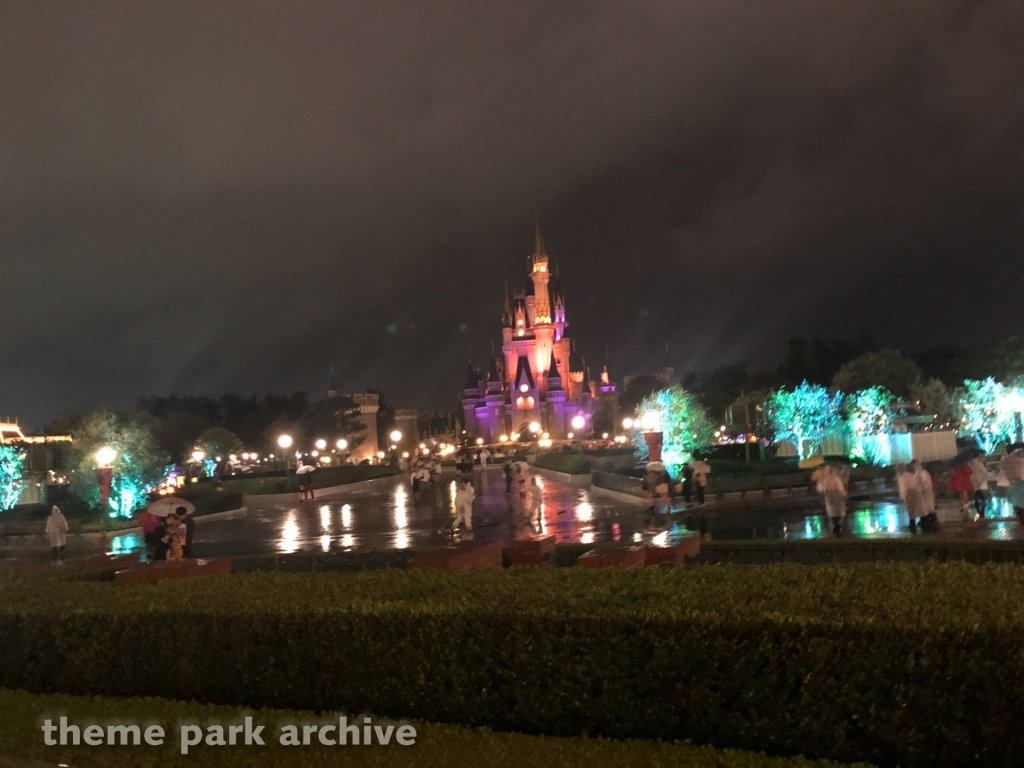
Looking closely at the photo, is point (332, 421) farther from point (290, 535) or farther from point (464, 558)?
point (464, 558)

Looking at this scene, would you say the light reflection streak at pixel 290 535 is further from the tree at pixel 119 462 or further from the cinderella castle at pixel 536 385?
the cinderella castle at pixel 536 385

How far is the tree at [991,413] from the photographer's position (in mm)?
38844

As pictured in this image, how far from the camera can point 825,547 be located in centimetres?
1073

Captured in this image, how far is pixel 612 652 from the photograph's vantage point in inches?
186

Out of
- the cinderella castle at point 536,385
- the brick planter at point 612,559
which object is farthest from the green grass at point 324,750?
the cinderella castle at point 536,385

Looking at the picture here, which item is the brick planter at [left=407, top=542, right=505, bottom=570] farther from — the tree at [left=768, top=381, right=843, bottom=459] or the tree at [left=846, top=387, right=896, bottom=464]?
the tree at [left=768, top=381, right=843, bottom=459]

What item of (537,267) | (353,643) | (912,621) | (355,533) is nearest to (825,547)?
(912,621)

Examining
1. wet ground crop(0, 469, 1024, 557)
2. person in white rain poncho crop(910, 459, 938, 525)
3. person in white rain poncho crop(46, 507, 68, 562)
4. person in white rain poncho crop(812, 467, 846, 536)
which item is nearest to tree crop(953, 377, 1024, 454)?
wet ground crop(0, 469, 1024, 557)

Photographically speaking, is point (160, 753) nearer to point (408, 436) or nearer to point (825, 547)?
point (825, 547)

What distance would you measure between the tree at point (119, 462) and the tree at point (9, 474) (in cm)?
195

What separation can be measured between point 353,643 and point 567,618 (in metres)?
1.50

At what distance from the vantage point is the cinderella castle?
9988cm

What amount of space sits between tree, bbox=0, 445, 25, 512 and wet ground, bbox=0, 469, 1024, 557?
6.56m

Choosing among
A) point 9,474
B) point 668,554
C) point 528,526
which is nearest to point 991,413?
point 528,526
